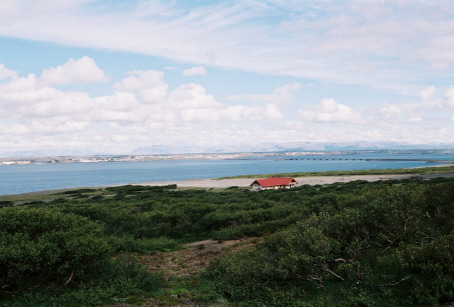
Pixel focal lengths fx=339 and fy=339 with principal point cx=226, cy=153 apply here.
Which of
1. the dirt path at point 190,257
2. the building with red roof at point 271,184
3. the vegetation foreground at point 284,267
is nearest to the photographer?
the vegetation foreground at point 284,267

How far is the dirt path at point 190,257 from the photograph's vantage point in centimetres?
1792

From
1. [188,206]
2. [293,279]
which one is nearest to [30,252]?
[293,279]

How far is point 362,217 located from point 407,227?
1.86 m

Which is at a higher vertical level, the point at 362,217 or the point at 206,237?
the point at 362,217

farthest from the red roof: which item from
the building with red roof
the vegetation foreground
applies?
the vegetation foreground

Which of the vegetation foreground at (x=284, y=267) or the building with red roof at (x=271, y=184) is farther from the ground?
the vegetation foreground at (x=284, y=267)

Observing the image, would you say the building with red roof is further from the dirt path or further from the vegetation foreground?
the vegetation foreground

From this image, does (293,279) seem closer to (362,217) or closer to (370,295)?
(370,295)

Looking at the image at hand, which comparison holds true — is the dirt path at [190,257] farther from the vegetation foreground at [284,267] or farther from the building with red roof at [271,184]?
the building with red roof at [271,184]

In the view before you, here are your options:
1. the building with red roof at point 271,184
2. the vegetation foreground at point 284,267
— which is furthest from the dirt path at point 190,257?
the building with red roof at point 271,184

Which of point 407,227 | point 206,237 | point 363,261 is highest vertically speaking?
point 407,227

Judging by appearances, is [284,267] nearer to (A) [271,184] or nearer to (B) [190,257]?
(B) [190,257]

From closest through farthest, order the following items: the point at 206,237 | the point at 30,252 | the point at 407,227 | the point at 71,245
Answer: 1. the point at 30,252
2. the point at 71,245
3. the point at 407,227
4. the point at 206,237

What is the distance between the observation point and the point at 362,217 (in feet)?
50.0
